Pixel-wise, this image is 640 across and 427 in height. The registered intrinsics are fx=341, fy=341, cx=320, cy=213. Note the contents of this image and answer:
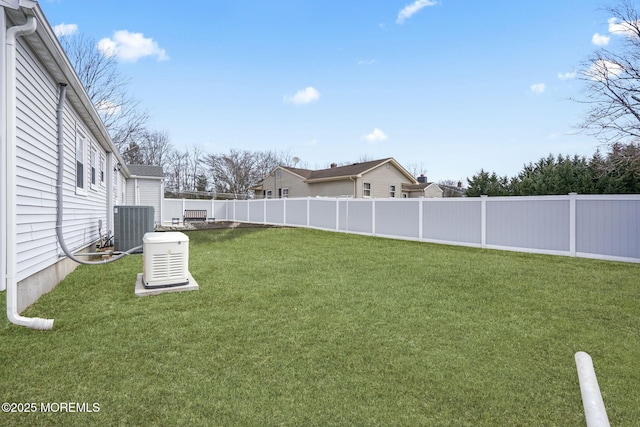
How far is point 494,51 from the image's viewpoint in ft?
38.4

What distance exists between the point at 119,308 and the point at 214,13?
11668 millimetres

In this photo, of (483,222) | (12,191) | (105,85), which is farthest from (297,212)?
(105,85)

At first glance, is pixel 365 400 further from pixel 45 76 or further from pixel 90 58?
pixel 90 58

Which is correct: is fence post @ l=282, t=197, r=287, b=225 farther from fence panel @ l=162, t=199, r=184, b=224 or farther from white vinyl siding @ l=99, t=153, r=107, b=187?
fence panel @ l=162, t=199, r=184, b=224

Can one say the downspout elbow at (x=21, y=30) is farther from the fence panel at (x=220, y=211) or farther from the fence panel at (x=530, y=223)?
the fence panel at (x=220, y=211)

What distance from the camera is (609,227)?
7.46 metres

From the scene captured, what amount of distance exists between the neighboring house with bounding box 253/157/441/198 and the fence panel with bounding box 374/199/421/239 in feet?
33.5

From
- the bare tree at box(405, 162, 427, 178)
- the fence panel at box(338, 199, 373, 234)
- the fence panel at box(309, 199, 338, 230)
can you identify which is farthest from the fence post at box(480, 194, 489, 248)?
the bare tree at box(405, 162, 427, 178)

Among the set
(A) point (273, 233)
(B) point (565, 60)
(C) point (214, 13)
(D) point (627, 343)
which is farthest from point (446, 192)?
(D) point (627, 343)

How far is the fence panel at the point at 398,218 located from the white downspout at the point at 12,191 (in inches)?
380

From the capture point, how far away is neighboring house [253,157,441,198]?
23.0 m

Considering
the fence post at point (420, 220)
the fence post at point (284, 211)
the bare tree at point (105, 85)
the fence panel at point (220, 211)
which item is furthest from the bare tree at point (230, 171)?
the fence post at point (420, 220)

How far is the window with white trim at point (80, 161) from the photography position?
22.5 ft

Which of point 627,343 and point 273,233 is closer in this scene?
point 627,343
